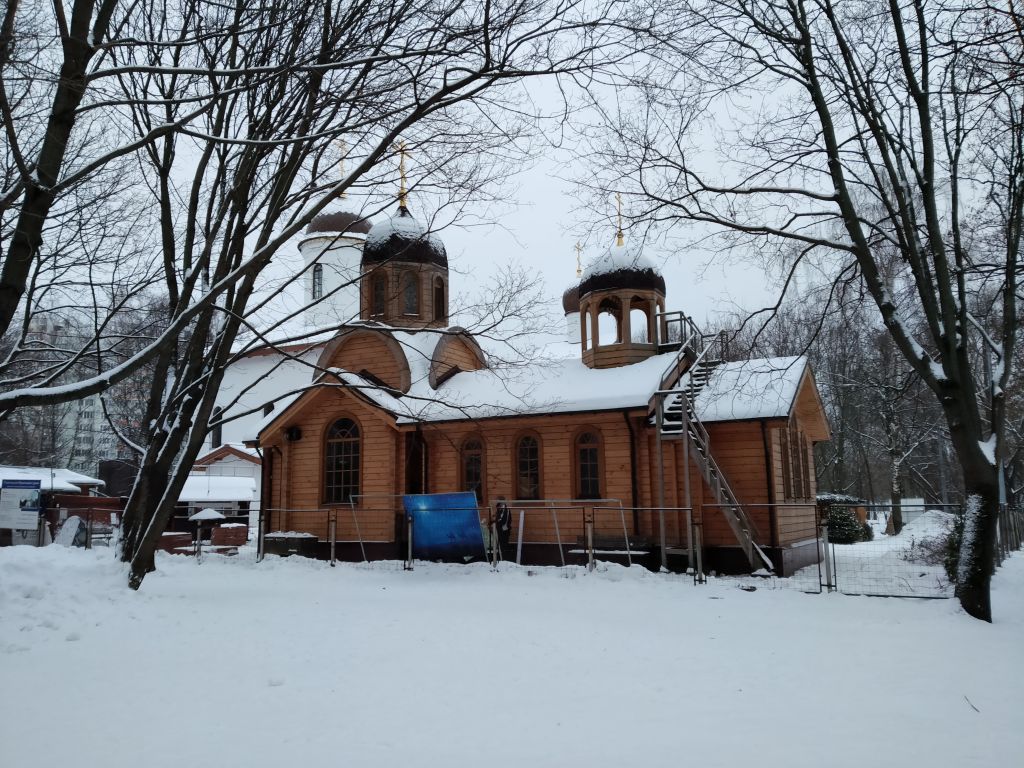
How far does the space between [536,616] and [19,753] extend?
6.37 m

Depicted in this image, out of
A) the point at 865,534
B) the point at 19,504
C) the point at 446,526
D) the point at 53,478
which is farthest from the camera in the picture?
the point at 53,478

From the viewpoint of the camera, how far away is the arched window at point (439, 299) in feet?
72.9

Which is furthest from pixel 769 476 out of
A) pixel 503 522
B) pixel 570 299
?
pixel 570 299

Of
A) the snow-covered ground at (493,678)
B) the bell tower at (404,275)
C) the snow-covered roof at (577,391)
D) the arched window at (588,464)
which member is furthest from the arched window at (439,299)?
the snow-covered ground at (493,678)

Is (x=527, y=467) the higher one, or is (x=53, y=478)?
(x=53, y=478)

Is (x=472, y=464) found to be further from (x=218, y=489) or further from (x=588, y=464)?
(x=218, y=489)

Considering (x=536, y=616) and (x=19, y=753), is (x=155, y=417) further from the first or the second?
(x=19, y=753)

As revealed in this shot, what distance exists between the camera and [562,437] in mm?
17375

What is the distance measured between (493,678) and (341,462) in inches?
512

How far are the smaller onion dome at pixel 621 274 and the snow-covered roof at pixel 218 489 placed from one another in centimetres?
1999

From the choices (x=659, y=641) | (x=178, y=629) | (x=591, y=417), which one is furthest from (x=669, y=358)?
(x=178, y=629)

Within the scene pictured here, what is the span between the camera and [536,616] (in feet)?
33.1

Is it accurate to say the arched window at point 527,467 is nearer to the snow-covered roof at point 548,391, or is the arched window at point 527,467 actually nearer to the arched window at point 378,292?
the snow-covered roof at point 548,391

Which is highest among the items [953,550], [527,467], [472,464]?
[472,464]
